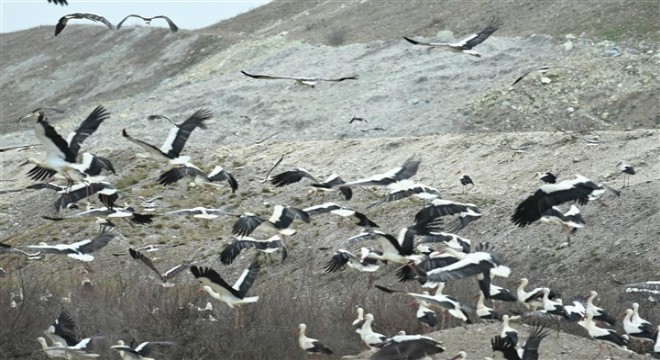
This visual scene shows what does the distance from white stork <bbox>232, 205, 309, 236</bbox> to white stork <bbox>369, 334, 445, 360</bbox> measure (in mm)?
5556

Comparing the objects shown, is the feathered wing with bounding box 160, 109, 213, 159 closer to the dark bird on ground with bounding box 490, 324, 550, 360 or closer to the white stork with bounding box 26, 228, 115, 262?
the white stork with bounding box 26, 228, 115, 262

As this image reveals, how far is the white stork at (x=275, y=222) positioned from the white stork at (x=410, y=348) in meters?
5.56

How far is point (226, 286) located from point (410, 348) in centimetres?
351

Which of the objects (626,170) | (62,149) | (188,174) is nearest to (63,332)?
(62,149)

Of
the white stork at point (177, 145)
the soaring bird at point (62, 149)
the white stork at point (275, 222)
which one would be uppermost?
the soaring bird at point (62, 149)

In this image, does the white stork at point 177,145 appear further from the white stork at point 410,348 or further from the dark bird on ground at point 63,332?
the white stork at point 410,348

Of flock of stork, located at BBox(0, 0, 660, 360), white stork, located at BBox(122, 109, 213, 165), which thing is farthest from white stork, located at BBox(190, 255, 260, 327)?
white stork, located at BBox(122, 109, 213, 165)

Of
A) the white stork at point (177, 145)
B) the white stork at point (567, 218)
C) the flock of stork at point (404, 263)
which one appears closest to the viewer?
the flock of stork at point (404, 263)

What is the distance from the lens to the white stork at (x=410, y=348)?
1329 cm

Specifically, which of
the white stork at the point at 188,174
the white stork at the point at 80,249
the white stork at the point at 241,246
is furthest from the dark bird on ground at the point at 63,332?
the white stork at the point at 241,246

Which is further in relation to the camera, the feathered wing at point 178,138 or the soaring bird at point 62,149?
the feathered wing at point 178,138

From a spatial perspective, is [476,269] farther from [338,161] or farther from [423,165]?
[338,161]

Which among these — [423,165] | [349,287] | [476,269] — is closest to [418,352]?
[476,269]

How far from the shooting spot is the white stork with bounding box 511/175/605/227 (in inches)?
603
